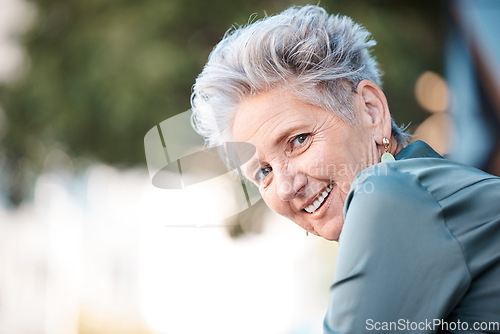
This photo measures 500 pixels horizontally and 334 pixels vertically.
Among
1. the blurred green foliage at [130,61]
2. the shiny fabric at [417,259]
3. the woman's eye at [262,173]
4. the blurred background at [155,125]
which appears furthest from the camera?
the blurred green foliage at [130,61]

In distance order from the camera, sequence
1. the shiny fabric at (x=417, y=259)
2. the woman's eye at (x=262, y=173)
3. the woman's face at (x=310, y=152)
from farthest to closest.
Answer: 1. the woman's eye at (x=262, y=173)
2. the woman's face at (x=310, y=152)
3. the shiny fabric at (x=417, y=259)

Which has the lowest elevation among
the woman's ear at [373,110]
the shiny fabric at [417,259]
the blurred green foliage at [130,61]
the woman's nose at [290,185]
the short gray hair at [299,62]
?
the shiny fabric at [417,259]

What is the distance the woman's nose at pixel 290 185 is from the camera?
1675mm

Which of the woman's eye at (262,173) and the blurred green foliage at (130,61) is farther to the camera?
the blurred green foliage at (130,61)

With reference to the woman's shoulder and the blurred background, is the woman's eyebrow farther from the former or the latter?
the blurred background

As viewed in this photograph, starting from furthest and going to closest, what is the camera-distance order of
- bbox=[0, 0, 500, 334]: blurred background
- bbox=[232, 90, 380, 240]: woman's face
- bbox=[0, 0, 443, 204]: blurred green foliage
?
bbox=[0, 0, 443, 204]: blurred green foliage, bbox=[0, 0, 500, 334]: blurred background, bbox=[232, 90, 380, 240]: woman's face

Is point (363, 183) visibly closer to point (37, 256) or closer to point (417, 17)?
point (417, 17)

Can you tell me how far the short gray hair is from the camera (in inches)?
66.7

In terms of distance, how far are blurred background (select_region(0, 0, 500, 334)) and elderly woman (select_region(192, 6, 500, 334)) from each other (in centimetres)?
179

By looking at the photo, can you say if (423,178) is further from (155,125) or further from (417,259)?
(155,125)

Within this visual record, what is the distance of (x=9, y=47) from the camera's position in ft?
16.9

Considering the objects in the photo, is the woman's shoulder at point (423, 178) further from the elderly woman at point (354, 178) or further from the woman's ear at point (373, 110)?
the woman's ear at point (373, 110)

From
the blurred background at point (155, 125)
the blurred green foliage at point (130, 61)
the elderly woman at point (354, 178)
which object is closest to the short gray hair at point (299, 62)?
the elderly woman at point (354, 178)

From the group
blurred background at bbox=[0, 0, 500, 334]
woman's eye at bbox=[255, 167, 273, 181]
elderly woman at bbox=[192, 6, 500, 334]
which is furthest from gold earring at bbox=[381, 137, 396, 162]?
blurred background at bbox=[0, 0, 500, 334]
